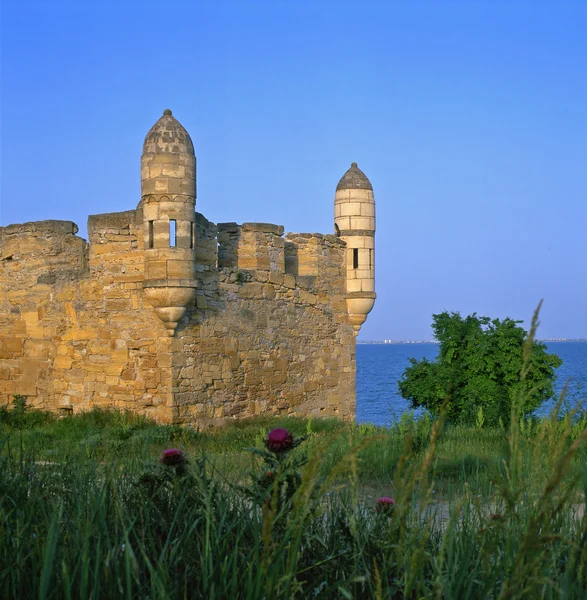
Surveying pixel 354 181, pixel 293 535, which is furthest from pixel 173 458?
pixel 354 181

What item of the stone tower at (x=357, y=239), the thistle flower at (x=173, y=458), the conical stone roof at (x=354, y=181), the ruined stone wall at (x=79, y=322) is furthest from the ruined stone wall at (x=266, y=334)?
the thistle flower at (x=173, y=458)

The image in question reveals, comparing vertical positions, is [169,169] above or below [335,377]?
above

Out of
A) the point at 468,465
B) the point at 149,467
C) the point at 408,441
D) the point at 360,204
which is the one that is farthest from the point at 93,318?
the point at 408,441

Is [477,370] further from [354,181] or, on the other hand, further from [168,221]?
[168,221]

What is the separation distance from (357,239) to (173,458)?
12324 mm

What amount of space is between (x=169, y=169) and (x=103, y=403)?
3922 millimetres

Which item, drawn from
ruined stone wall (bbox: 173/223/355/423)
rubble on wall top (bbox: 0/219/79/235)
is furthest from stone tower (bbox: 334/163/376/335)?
rubble on wall top (bbox: 0/219/79/235)

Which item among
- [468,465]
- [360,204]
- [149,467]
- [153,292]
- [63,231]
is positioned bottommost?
[468,465]

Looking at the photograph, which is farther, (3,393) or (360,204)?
(360,204)

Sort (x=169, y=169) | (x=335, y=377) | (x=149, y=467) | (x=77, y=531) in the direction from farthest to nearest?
(x=335, y=377) → (x=169, y=169) → (x=149, y=467) → (x=77, y=531)

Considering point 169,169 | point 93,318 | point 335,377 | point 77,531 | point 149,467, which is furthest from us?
point 335,377

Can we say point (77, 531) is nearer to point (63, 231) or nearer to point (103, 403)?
point (103, 403)

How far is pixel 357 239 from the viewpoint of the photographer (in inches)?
619

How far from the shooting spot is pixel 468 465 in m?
7.95
